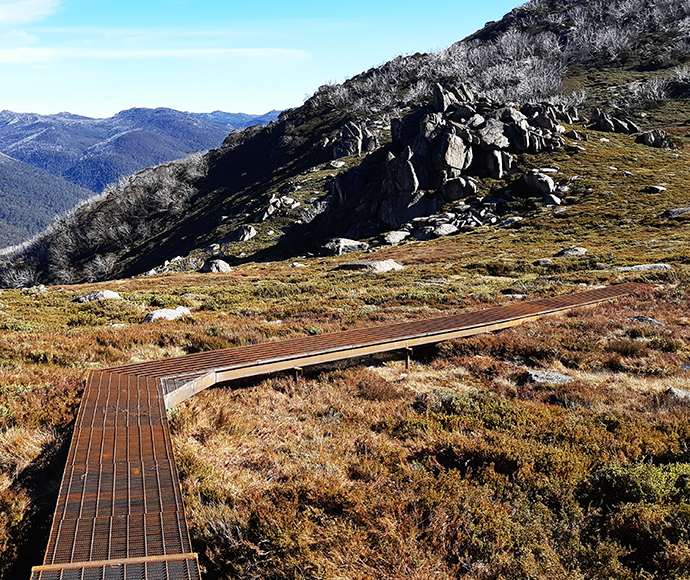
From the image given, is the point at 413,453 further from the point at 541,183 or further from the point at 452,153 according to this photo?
the point at 452,153

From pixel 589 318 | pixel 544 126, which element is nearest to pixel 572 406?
pixel 589 318

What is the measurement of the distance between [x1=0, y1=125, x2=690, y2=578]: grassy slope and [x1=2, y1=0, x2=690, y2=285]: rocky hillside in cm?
5195

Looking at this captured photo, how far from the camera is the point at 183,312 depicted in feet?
55.0

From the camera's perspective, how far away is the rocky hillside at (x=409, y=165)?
74.1 m

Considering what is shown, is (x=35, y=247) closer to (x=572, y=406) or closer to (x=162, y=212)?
(x=162, y=212)

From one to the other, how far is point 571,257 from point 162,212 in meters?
166

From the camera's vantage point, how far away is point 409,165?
75875 millimetres

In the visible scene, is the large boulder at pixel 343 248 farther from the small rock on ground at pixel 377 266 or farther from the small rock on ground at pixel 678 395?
the small rock on ground at pixel 678 395

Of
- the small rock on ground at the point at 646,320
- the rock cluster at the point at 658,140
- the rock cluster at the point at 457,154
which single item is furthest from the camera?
the rock cluster at the point at 658,140

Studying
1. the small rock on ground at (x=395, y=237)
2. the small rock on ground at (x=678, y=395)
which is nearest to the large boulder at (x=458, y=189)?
the small rock on ground at (x=395, y=237)

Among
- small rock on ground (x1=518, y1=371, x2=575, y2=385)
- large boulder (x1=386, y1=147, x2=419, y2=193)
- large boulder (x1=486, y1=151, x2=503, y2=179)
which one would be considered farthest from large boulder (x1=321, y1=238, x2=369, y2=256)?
small rock on ground (x1=518, y1=371, x2=575, y2=385)

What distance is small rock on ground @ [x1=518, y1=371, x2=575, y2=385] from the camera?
8716 millimetres

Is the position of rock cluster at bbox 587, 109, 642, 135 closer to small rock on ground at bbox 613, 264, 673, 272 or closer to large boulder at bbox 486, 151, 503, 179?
large boulder at bbox 486, 151, 503, 179

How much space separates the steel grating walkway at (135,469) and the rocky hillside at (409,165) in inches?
2123
